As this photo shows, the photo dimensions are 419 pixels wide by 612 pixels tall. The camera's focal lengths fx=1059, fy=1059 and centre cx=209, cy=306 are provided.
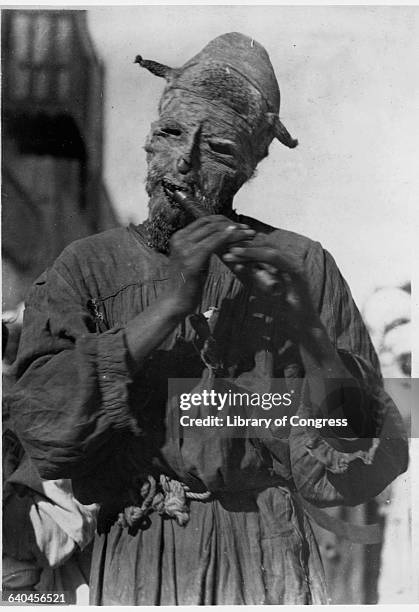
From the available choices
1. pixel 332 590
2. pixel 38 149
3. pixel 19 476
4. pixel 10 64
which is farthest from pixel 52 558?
pixel 10 64

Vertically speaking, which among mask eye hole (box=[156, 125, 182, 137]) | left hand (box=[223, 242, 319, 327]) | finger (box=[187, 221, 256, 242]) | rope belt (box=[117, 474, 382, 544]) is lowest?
rope belt (box=[117, 474, 382, 544])

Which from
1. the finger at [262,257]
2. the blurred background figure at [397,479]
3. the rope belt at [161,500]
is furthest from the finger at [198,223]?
the rope belt at [161,500]

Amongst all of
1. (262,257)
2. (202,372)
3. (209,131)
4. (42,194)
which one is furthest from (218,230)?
(42,194)

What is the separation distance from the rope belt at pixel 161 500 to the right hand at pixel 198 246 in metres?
0.57

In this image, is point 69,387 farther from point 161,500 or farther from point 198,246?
point 198,246

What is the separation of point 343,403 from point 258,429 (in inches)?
11.8

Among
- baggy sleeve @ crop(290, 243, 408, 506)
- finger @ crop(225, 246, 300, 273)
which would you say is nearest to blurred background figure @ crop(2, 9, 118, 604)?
finger @ crop(225, 246, 300, 273)

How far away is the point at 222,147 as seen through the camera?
348 cm

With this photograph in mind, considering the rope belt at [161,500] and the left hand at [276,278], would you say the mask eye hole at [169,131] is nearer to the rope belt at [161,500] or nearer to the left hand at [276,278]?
the left hand at [276,278]

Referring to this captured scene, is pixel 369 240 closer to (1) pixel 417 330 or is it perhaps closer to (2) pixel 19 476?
(1) pixel 417 330

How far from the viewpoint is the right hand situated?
3.42m

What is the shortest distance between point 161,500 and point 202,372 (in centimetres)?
43

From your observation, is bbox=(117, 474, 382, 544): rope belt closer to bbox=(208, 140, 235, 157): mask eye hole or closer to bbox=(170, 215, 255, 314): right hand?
bbox=(170, 215, 255, 314): right hand

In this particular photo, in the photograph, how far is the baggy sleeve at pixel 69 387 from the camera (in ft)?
11.0
